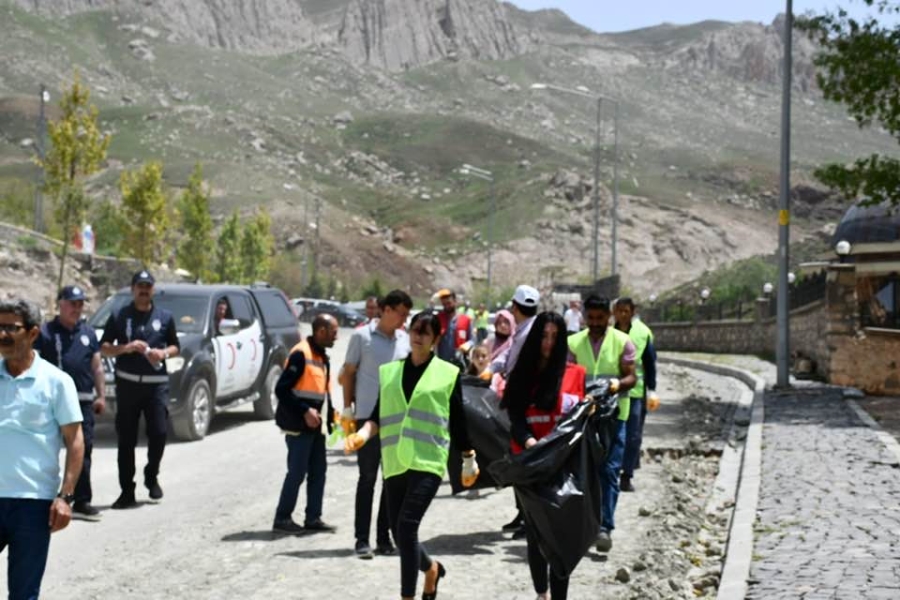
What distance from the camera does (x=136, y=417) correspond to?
1170cm

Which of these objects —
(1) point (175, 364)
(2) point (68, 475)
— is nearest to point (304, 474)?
(2) point (68, 475)

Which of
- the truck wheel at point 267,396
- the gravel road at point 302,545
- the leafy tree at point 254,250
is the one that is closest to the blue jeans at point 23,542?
the gravel road at point 302,545

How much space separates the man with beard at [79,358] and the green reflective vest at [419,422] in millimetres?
3952

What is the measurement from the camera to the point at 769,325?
4256 cm

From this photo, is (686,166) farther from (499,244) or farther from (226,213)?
(226,213)

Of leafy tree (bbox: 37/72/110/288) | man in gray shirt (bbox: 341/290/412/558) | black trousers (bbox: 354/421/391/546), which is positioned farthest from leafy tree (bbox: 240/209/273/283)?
black trousers (bbox: 354/421/391/546)

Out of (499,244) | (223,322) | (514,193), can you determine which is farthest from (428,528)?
(514,193)

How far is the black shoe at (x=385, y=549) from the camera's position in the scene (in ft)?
31.2

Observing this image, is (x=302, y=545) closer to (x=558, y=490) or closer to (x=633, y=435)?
(x=558, y=490)

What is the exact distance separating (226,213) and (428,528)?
10261 cm

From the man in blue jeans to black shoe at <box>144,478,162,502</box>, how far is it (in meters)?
1.74

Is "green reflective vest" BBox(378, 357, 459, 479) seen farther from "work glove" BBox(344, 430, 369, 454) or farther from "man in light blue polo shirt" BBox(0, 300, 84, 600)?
"man in light blue polo shirt" BBox(0, 300, 84, 600)

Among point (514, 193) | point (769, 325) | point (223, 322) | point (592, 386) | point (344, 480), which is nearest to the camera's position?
point (592, 386)

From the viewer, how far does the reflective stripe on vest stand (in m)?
10.4
